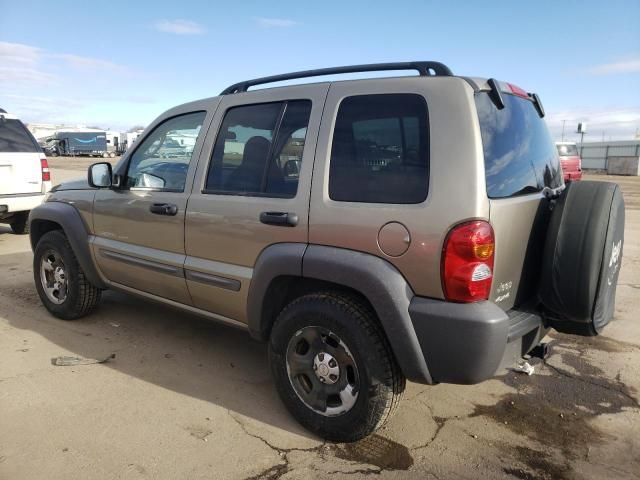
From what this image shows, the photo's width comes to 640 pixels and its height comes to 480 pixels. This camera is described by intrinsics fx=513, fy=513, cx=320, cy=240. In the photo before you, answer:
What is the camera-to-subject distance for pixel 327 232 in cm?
269

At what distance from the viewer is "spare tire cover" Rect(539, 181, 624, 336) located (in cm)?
253

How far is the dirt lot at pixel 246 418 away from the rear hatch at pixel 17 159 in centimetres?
408

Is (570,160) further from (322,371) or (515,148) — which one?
(322,371)

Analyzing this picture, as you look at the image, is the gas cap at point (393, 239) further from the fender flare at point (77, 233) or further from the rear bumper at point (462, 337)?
the fender flare at point (77, 233)

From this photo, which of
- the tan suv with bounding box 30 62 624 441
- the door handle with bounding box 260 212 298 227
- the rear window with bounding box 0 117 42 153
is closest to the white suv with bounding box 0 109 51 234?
the rear window with bounding box 0 117 42 153

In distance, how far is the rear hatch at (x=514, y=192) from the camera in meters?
2.45

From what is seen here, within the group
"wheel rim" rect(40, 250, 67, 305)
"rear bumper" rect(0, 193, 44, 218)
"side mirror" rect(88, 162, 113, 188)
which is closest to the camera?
"side mirror" rect(88, 162, 113, 188)

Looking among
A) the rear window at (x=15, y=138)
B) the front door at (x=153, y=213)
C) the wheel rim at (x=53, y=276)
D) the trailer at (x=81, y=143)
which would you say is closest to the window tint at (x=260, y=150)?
the front door at (x=153, y=213)

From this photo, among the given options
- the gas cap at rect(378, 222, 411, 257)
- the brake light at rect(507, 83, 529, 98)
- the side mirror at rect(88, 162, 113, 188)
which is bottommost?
the gas cap at rect(378, 222, 411, 257)

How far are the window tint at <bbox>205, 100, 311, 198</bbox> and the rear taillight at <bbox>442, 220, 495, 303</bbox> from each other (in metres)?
0.98

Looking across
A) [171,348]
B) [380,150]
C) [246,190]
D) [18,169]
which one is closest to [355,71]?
[380,150]

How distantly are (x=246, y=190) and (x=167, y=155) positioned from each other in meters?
0.97

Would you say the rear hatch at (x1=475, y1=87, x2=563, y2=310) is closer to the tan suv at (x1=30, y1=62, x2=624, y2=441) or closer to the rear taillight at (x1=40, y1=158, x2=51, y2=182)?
→ the tan suv at (x1=30, y1=62, x2=624, y2=441)

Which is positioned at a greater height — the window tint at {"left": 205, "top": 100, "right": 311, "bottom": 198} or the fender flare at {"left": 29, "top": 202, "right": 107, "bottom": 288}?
the window tint at {"left": 205, "top": 100, "right": 311, "bottom": 198}
